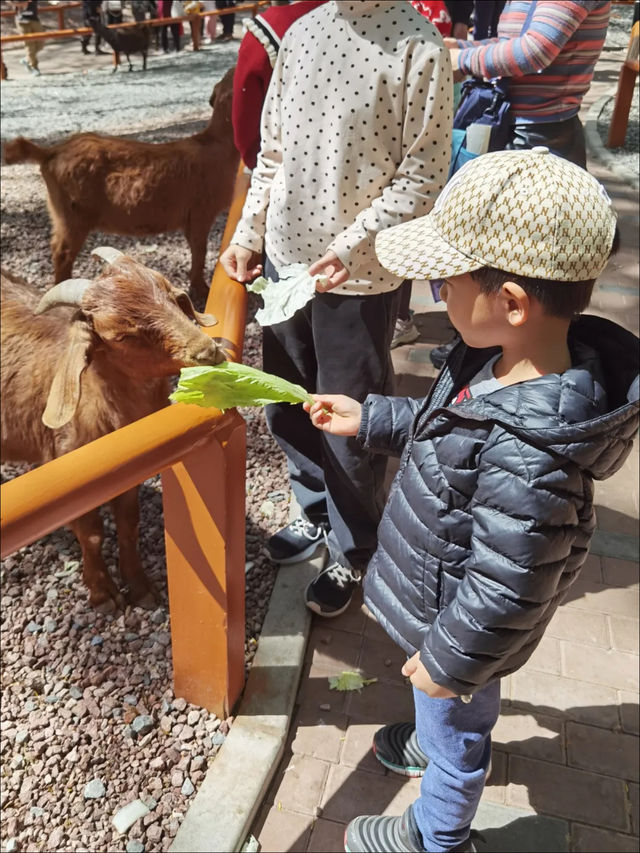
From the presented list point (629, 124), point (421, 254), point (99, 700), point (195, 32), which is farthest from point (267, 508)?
point (195, 32)

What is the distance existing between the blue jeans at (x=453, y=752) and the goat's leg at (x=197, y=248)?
14.7ft

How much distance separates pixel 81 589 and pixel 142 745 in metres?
0.94

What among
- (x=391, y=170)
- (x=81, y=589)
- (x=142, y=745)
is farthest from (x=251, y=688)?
(x=391, y=170)

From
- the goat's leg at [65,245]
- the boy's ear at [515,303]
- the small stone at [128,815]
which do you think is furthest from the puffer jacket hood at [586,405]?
the goat's leg at [65,245]

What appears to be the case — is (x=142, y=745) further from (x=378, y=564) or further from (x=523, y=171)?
(x=523, y=171)

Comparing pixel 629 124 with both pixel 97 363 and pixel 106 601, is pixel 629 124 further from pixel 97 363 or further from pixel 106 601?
pixel 106 601

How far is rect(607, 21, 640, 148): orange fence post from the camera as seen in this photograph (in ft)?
29.4

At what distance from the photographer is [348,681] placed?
2857 millimetres

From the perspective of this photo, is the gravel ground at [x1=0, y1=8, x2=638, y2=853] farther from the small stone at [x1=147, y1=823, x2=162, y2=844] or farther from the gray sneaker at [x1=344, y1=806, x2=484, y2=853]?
the gray sneaker at [x1=344, y1=806, x2=484, y2=853]

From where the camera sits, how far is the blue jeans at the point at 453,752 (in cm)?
195

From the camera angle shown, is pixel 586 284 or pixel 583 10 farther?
pixel 583 10

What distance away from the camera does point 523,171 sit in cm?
146

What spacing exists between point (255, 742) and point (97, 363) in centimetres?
154

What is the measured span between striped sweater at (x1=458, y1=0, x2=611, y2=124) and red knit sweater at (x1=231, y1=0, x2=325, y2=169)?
2.88 feet
